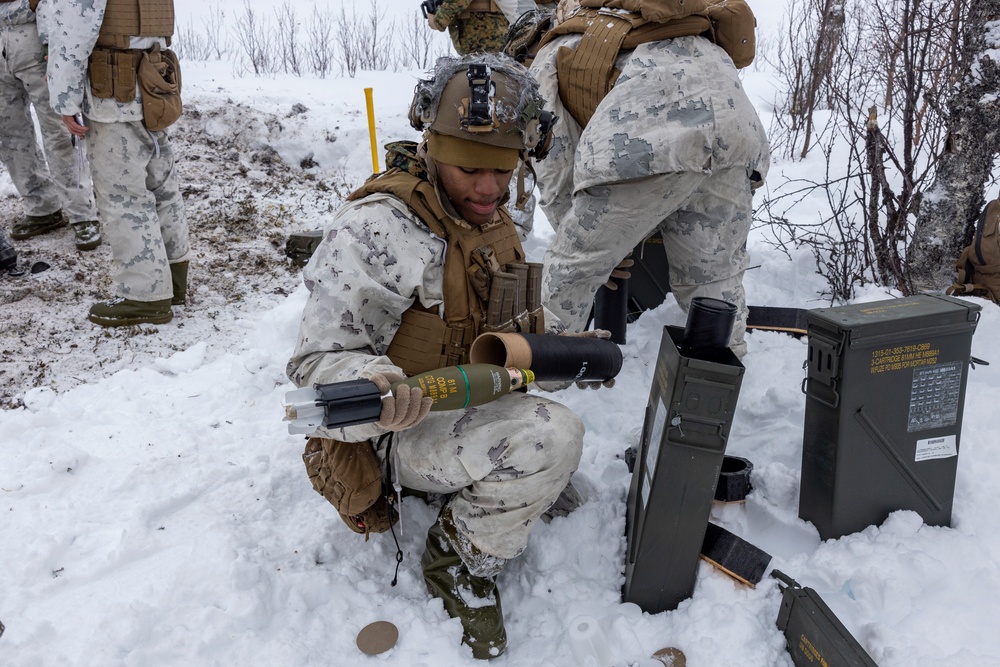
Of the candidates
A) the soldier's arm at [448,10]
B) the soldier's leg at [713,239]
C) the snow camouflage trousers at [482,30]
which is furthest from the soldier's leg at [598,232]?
the snow camouflage trousers at [482,30]

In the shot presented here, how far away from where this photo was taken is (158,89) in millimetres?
3891

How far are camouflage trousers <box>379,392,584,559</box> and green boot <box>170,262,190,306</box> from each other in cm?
286

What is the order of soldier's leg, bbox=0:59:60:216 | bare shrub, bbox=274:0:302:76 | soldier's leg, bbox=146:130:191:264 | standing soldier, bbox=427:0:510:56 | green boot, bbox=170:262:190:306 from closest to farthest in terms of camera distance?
soldier's leg, bbox=146:130:191:264 < green boot, bbox=170:262:190:306 < soldier's leg, bbox=0:59:60:216 < standing soldier, bbox=427:0:510:56 < bare shrub, bbox=274:0:302:76

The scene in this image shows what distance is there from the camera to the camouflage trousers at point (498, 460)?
2127mm

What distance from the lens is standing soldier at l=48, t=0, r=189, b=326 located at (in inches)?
144

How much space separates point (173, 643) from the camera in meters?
1.99

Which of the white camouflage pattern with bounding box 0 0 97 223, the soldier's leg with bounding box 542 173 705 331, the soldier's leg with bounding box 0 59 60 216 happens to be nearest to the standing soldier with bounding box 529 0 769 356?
the soldier's leg with bounding box 542 173 705 331

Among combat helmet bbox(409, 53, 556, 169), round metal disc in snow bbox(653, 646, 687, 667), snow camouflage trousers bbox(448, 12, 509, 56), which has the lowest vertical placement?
round metal disc in snow bbox(653, 646, 687, 667)

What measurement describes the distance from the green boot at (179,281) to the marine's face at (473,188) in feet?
9.49

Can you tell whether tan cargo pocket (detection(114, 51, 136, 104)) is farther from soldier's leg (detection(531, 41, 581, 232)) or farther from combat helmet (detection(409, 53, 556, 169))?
combat helmet (detection(409, 53, 556, 169))

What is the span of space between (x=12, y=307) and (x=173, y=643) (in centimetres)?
329

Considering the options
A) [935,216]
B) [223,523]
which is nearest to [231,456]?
[223,523]

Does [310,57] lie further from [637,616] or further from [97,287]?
[637,616]

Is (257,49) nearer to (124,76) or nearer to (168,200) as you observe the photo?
(168,200)
